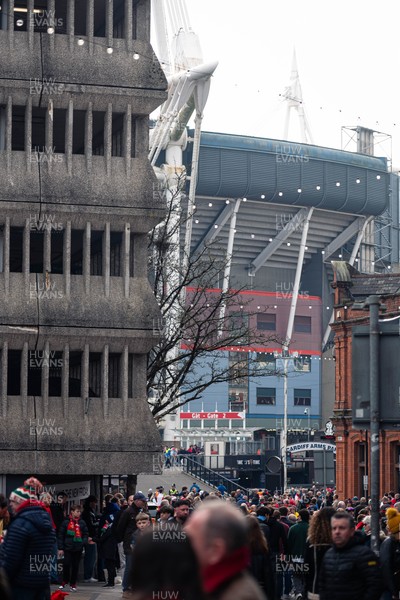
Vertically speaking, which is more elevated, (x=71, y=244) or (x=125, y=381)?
(x=71, y=244)

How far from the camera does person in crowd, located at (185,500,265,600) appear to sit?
515cm

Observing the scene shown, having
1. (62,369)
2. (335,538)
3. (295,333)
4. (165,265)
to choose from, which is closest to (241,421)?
(295,333)

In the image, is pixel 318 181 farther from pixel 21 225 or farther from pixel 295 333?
pixel 21 225

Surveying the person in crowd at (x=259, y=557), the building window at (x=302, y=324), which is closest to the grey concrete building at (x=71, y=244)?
the person in crowd at (x=259, y=557)

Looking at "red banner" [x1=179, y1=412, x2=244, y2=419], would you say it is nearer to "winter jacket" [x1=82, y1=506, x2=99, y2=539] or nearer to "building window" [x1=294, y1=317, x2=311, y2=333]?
"building window" [x1=294, y1=317, x2=311, y2=333]

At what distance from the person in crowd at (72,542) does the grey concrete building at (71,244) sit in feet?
20.4

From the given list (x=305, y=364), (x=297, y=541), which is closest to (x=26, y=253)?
(x=297, y=541)

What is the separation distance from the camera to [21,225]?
105 feet

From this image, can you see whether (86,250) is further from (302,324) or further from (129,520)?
(302,324)

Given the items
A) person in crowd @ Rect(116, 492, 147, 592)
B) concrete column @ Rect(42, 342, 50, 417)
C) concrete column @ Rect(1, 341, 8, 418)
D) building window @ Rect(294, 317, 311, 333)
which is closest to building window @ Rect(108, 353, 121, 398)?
concrete column @ Rect(42, 342, 50, 417)

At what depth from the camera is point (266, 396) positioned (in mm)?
140000

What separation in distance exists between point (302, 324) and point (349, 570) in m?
140

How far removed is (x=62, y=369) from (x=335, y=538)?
2127 cm

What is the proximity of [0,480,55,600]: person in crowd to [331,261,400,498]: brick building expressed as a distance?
49496 mm
